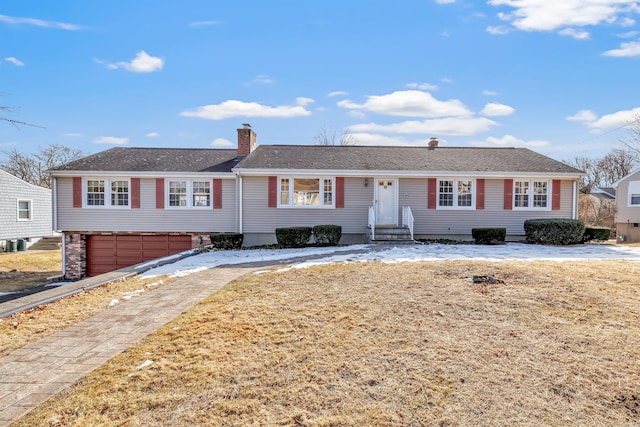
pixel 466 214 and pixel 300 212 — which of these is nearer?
pixel 300 212

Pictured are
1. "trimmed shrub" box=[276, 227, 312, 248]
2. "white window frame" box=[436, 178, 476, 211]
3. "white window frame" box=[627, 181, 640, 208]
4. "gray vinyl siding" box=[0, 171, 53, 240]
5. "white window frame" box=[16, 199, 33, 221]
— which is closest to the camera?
"trimmed shrub" box=[276, 227, 312, 248]

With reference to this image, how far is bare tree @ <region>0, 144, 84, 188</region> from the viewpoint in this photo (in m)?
38.0

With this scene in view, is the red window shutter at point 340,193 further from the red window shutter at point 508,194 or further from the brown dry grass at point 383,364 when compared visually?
the brown dry grass at point 383,364

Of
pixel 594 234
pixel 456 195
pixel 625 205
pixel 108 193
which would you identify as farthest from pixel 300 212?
pixel 625 205

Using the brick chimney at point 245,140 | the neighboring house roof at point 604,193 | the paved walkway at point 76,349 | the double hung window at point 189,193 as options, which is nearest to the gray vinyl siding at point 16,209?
the double hung window at point 189,193

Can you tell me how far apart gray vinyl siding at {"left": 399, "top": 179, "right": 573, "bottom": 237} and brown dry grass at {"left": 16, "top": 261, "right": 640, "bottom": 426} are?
363 inches

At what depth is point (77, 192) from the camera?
1567 cm

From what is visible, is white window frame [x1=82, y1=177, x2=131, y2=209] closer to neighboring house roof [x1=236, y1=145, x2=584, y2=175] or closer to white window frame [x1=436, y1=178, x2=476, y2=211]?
neighboring house roof [x1=236, y1=145, x2=584, y2=175]

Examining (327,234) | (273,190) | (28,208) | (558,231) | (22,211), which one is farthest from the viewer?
(28,208)

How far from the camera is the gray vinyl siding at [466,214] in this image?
15625 millimetres

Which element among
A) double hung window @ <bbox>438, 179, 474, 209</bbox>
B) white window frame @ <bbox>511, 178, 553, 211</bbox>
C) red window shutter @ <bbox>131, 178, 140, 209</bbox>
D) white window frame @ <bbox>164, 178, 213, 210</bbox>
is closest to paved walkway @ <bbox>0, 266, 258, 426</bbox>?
white window frame @ <bbox>164, 178, 213, 210</bbox>

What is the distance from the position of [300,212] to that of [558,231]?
1049 centimetres

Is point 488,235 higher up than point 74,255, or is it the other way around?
point 488,235

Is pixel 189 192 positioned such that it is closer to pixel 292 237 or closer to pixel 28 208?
pixel 292 237
